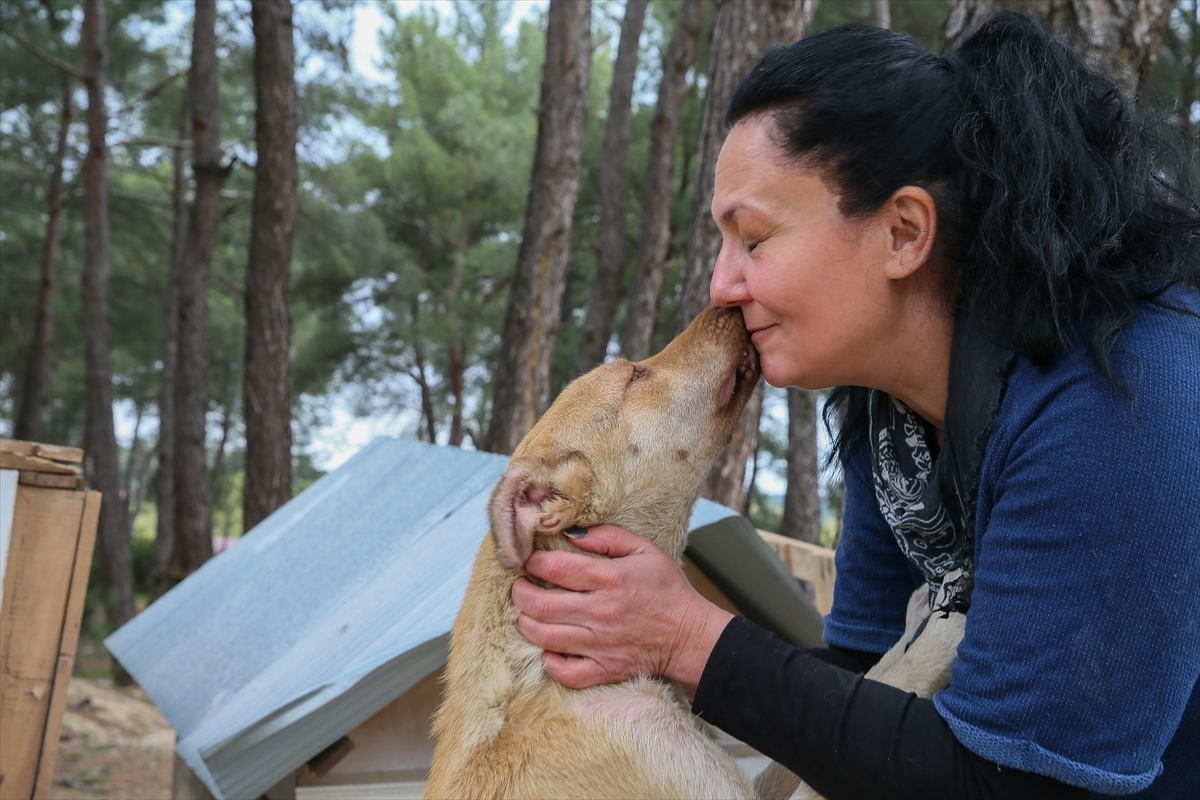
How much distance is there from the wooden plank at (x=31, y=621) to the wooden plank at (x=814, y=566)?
2.92 metres

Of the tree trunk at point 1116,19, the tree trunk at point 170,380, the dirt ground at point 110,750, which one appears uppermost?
the tree trunk at point 1116,19

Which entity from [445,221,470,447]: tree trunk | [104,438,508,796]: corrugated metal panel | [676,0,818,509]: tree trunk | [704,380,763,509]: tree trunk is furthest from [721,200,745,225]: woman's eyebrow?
[445,221,470,447]: tree trunk

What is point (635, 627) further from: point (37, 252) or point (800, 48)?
point (37, 252)

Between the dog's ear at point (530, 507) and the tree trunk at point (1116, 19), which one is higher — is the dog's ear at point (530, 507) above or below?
below

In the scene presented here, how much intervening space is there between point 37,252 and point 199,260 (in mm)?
8759

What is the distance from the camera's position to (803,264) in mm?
1912

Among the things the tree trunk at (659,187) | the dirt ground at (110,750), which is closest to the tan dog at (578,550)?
the dirt ground at (110,750)

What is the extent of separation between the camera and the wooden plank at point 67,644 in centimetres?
368

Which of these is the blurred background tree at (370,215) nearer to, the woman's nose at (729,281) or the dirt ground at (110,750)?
the dirt ground at (110,750)

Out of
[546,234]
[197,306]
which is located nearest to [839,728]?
[546,234]

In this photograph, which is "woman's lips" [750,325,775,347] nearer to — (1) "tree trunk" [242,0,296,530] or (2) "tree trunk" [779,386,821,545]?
(1) "tree trunk" [242,0,296,530]

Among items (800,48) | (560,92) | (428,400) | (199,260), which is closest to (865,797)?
(800,48)

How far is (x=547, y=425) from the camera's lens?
2.52 m

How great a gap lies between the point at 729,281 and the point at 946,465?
60 cm
